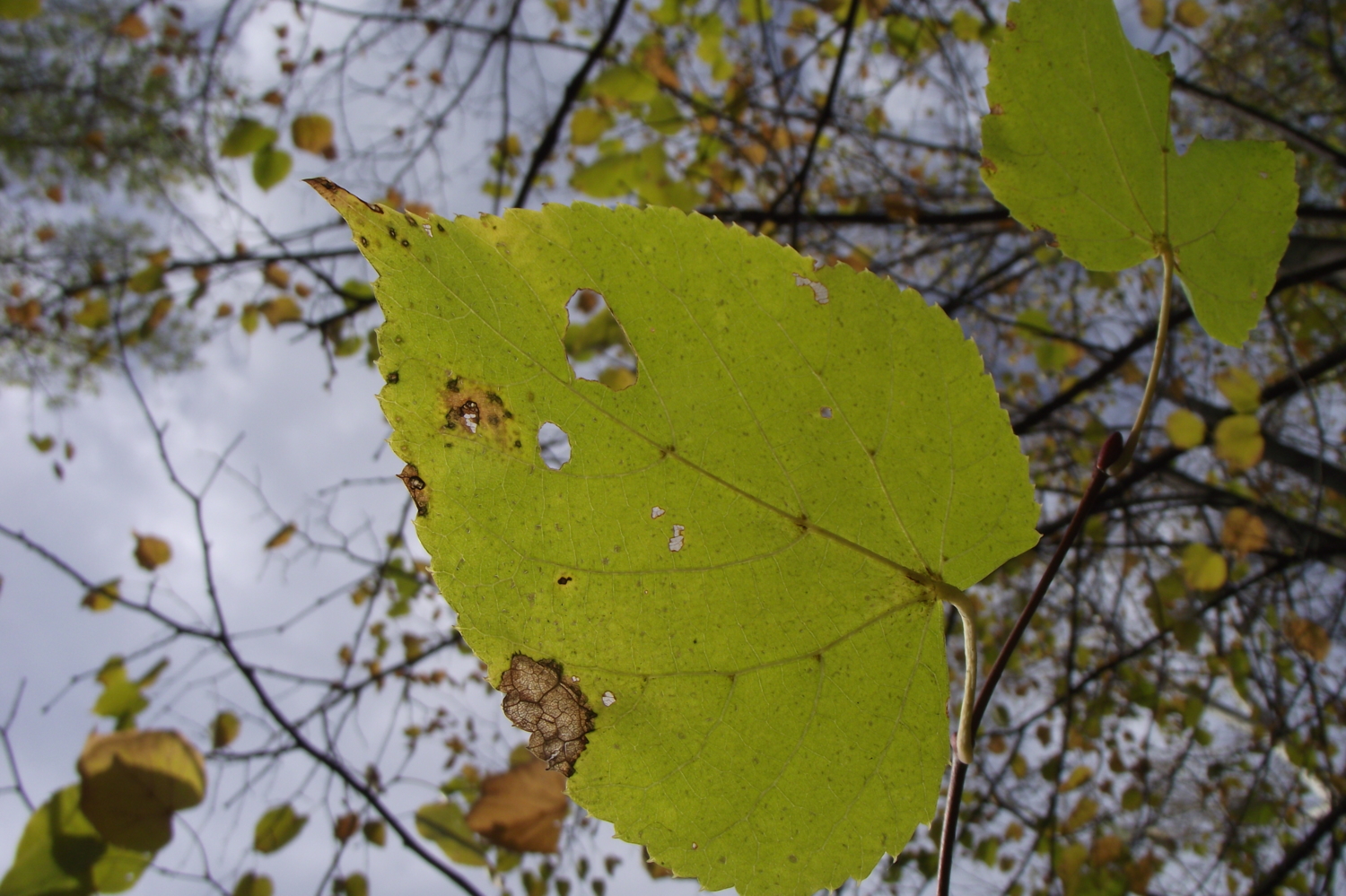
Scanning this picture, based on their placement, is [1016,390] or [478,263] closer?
[478,263]

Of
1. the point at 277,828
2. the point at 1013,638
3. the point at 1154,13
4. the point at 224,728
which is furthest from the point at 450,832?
the point at 1154,13

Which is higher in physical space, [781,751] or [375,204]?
[375,204]

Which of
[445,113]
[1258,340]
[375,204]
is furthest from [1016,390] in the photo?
[375,204]

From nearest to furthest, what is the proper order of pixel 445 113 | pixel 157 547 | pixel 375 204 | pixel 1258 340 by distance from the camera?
pixel 375 204 < pixel 157 547 < pixel 445 113 < pixel 1258 340

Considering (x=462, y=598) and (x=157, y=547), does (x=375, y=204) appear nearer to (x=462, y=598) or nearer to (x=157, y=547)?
(x=462, y=598)

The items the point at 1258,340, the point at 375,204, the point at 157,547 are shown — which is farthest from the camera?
the point at 1258,340

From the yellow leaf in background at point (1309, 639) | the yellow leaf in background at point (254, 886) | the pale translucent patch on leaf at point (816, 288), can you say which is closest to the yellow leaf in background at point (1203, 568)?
the yellow leaf in background at point (1309, 639)

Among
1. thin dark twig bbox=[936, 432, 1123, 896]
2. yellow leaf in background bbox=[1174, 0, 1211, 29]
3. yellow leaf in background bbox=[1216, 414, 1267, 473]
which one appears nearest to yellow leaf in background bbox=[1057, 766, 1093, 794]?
yellow leaf in background bbox=[1216, 414, 1267, 473]
